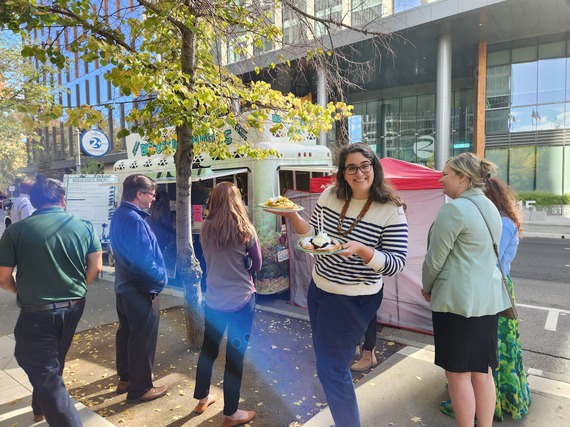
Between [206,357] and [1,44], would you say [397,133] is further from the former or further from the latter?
[206,357]

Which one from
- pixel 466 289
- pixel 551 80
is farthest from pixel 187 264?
pixel 551 80

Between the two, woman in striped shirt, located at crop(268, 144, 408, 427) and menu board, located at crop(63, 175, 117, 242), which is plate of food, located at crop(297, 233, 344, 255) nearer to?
woman in striped shirt, located at crop(268, 144, 408, 427)

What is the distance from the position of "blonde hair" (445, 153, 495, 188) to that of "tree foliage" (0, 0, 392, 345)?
87.2 inches

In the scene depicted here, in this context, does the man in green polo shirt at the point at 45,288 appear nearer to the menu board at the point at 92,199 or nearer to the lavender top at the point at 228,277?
the lavender top at the point at 228,277

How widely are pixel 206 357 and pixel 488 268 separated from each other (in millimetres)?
2059

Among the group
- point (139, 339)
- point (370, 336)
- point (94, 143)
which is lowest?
point (370, 336)

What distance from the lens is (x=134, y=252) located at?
3096 millimetres

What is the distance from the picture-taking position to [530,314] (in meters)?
5.74

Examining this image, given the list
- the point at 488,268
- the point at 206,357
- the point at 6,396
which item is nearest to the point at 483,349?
the point at 488,268

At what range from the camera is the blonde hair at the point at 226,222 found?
2.89 meters

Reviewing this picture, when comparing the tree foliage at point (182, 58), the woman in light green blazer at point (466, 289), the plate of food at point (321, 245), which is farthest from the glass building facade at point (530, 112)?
the plate of food at point (321, 245)

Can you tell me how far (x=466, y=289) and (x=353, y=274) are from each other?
0.70 meters

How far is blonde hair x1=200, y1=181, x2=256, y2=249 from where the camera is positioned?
2.89 metres

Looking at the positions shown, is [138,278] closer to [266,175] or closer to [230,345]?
[230,345]
